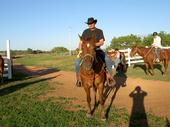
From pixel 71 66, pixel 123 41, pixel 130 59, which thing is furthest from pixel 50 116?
pixel 123 41

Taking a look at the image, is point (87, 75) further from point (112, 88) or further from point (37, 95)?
point (112, 88)

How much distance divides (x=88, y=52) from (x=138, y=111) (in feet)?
8.97

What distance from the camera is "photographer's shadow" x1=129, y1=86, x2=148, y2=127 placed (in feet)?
26.0

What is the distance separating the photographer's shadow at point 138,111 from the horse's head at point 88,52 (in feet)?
6.06

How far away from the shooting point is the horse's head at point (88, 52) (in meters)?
7.74

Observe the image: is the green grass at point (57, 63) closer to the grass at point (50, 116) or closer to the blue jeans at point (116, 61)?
the blue jeans at point (116, 61)

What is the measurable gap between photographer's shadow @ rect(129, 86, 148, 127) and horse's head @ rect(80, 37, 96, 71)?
6.06ft

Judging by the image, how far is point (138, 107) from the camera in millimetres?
9969

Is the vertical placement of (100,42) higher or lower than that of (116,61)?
higher

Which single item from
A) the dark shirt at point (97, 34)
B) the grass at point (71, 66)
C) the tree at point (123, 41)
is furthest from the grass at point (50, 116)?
the tree at point (123, 41)

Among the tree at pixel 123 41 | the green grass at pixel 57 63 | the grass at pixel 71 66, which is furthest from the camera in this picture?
the tree at pixel 123 41

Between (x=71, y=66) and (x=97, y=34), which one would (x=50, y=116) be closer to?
(x=97, y=34)

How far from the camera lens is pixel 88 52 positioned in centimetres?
786

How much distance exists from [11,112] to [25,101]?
2.08 m
